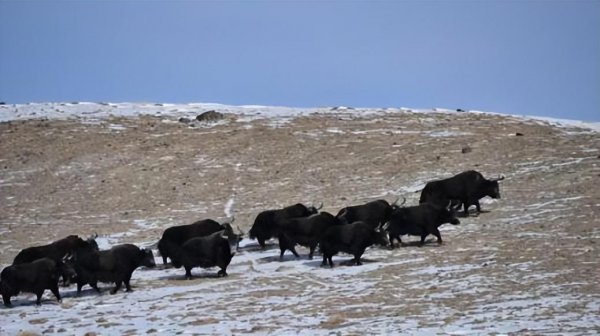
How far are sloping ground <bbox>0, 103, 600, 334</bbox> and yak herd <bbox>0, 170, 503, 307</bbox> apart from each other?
1.18 ft

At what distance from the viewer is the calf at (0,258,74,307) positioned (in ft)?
58.2

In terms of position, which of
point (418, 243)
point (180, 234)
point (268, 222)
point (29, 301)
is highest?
point (268, 222)

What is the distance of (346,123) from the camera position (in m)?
39.9

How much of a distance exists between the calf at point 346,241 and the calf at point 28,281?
546 centimetres

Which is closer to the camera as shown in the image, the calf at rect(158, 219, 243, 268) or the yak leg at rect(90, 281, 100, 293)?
the yak leg at rect(90, 281, 100, 293)

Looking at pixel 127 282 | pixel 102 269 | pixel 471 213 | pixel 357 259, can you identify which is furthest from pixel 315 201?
pixel 102 269

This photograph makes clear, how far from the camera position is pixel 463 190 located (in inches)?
967

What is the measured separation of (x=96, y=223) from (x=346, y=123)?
15392 mm

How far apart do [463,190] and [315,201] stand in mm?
4817

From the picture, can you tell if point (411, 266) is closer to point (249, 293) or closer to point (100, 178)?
point (249, 293)

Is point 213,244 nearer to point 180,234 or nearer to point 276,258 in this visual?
point 180,234

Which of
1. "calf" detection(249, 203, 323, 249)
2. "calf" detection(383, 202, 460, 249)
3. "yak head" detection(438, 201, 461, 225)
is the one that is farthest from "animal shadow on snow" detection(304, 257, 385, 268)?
"yak head" detection(438, 201, 461, 225)

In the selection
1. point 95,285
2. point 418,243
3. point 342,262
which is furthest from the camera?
point 418,243

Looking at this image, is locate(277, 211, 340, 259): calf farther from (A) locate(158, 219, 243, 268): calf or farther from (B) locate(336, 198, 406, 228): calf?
(A) locate(158, 219, 243, 268): calf
